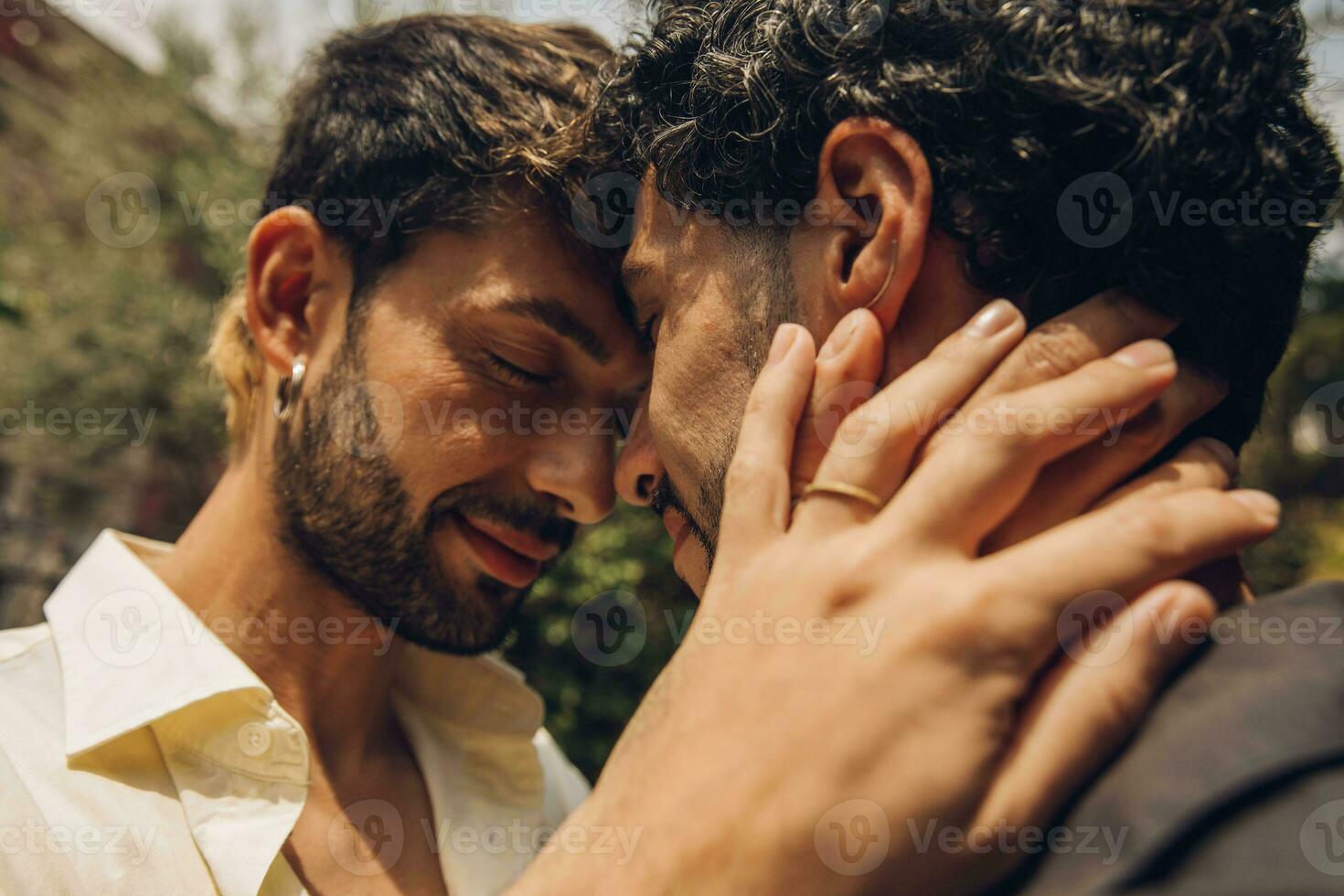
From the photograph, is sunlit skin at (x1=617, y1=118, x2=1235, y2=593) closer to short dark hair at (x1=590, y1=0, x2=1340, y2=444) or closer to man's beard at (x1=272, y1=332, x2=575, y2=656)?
short dark hair at (x1=590, y1=0, x2=1340, y2=444)

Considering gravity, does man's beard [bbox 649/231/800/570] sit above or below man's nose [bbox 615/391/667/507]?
above

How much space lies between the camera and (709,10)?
185 cm

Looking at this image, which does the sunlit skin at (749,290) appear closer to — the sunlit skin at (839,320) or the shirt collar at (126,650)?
the sunlit skin at (839,320)

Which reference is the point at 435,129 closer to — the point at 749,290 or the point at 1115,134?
the point at 749,290

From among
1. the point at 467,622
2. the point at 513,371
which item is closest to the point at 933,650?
the point at 513,371

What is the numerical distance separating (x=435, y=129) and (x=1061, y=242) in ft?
5.38

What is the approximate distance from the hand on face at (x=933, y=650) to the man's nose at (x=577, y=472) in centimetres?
108

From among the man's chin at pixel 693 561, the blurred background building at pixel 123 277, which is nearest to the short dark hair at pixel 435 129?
the man's chin at pixel 693 561

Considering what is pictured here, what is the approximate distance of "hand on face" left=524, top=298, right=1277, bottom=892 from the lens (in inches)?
44.3

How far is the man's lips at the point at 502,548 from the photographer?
2.45m

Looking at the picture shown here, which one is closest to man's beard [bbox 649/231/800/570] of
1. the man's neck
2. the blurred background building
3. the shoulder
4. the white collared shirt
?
the white collared shirt

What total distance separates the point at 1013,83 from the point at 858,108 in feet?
0.81

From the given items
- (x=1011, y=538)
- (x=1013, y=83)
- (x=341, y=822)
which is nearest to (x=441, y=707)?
(x=341, y=822)

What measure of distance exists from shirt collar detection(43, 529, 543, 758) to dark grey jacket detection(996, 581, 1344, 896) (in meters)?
1.76
